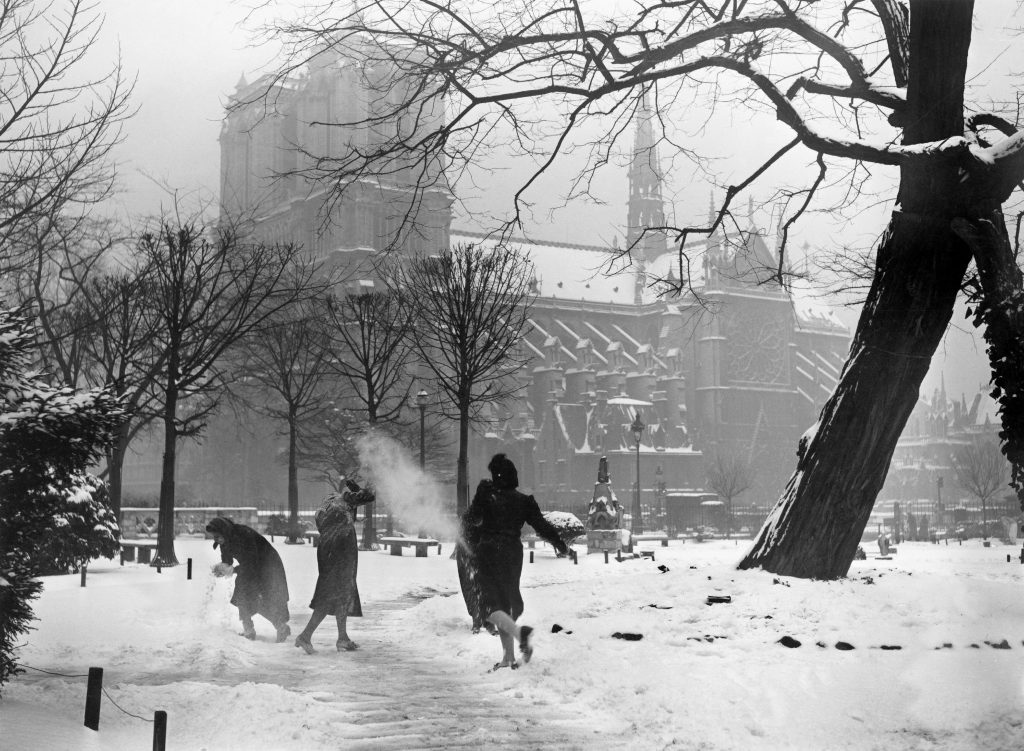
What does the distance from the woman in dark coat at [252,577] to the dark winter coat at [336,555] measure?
0.70 metres

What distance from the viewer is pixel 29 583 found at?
7465 mm

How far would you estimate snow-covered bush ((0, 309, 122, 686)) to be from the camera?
24.3ft

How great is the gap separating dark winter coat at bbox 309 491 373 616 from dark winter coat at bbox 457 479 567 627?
162cm

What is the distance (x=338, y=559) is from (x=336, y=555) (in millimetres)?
49

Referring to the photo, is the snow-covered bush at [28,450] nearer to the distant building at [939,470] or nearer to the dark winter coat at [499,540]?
the dark winter coat at [499,540]

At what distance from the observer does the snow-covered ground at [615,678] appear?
6973 millimetres

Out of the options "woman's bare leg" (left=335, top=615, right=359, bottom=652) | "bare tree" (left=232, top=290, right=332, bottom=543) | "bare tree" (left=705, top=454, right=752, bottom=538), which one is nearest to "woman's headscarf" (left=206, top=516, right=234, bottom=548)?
"woman's bare leg" (left=335, top=615, right=359, bottom=652)

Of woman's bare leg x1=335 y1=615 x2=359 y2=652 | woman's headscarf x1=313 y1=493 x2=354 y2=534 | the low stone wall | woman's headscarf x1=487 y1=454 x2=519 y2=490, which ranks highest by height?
woman's headscarf x1=487 y1=454 x2=519 y2=490

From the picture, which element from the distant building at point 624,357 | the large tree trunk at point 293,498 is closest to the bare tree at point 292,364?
the large tree trunk at point 293,498

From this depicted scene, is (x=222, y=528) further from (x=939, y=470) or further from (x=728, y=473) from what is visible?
(x=728, y=473)

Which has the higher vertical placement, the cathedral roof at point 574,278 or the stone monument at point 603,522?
the cathedral roof at point 574,278

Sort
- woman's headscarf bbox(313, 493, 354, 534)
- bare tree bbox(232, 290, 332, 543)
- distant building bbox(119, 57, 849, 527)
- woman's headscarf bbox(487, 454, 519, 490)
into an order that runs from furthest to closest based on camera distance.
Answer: distant building bbox(119, 57, 849, 527), bare tree bbox(232, 290, 332, 543), woman's headscarf bbox(313, 493, 354, 534), woman's headscarf bbox(487, 454, 519, 490)

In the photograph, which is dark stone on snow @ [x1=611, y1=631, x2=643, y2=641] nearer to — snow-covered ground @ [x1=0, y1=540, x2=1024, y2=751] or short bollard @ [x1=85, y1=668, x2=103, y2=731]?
snow-covered ground @ [x1=0, y1=540, x2=1024, y2=751]

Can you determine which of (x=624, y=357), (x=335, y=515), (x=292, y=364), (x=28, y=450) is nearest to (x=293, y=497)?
(x=292, y=364)
